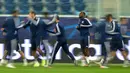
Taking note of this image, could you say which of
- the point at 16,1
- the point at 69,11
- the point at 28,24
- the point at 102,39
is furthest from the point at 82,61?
the point at 16,1

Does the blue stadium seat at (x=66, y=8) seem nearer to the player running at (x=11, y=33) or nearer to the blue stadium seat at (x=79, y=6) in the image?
the blue stadium seat at (x=79, y=6)

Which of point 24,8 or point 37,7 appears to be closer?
point 24,8

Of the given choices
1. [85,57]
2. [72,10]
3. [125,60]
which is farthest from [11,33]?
[72,10]

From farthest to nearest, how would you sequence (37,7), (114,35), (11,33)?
(37,7), (114,35), (11,33)

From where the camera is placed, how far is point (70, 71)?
1534 centimetres

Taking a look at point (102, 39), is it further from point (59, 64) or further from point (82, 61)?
point (59, 64)

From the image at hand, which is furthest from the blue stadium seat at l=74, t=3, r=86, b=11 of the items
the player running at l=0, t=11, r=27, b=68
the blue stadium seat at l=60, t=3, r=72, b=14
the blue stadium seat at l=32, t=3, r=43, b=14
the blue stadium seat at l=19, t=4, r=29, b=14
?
the player running at l=0, t=11, r=27, b=68

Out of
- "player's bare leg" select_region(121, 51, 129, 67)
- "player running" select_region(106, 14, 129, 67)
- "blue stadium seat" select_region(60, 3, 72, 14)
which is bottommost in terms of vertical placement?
"player's bare leg" select_region(121, 51, 129, 67)

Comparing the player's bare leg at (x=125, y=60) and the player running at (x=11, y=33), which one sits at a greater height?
the player running at (x=11, y=33)

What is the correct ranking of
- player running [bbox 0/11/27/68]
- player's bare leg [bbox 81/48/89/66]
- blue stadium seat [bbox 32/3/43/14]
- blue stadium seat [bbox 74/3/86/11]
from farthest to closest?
blue stadium seat [bbox 32/3/43/14] < blue stadium seat [bbox 74/3/86/11] < player's bare leg [bbox 81/48/89/66] < player running [bbox 0/11/27/68]

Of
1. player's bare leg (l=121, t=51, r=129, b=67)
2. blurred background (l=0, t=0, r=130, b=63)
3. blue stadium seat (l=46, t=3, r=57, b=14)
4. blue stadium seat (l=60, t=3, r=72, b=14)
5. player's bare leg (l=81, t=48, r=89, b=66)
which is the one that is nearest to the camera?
player's bare leg (l=81, t=48, r=89, b=66)

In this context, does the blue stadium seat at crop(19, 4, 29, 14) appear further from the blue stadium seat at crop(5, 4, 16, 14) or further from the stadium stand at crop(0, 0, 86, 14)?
the blue stadium seat at crop(5, 4, 16, 14)

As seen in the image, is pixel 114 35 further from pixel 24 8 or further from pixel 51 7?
pixel 24 8

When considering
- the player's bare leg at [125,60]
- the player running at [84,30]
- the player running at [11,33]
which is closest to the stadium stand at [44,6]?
the player running at [84,30]
